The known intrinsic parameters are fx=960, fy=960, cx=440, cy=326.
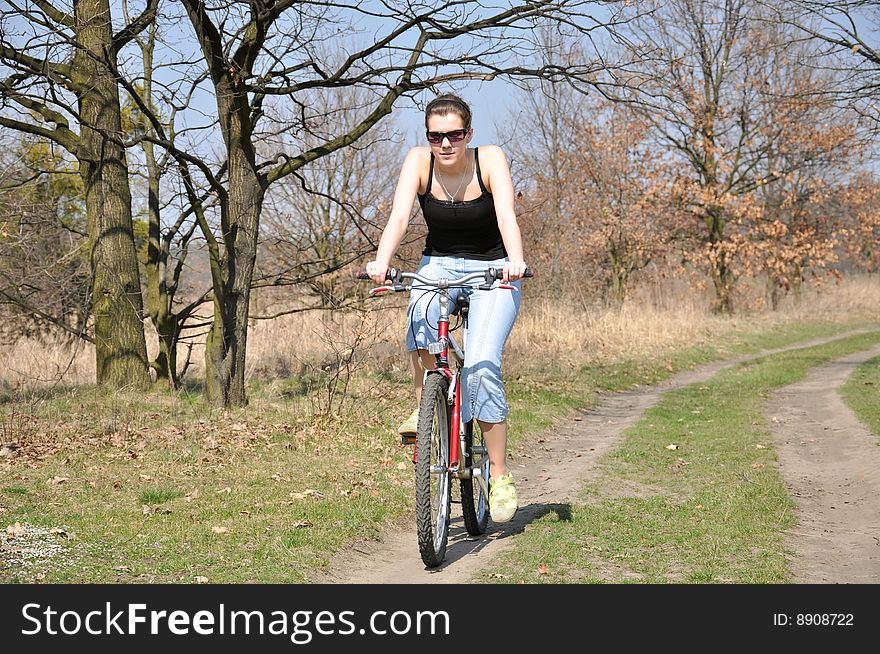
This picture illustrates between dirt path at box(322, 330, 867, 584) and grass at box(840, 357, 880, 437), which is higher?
dirt path at box(322, 330, 867, 584)

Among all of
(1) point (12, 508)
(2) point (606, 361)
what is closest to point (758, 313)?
(2) point (606, 361)

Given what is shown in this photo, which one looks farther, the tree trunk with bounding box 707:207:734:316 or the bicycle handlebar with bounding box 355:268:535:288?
the tree trunk with bounding box 707:207:734:316

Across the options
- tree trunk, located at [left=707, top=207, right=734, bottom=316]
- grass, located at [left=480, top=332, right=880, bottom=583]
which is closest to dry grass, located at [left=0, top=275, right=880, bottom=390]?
tree trunk, located at [left=707, top=207, right=734, bottom=316]

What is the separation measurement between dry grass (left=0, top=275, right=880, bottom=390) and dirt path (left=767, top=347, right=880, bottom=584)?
4244 millimetres

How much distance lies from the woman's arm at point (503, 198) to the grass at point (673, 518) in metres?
1.63

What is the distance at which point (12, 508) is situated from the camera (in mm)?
6098

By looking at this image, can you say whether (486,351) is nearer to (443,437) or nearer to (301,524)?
(443,437)

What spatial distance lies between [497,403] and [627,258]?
1005 inches

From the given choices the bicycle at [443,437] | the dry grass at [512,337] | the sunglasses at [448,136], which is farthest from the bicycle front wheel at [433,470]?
the dry grass at [512,337]

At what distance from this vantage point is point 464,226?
5.26 metres

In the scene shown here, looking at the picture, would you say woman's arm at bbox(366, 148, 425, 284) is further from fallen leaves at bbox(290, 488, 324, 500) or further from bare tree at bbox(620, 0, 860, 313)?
bare tree at bbox(620, 0, 860, 313)

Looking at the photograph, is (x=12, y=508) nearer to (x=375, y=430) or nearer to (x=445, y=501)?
(x=445, y=501)

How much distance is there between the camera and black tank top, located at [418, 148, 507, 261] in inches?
205

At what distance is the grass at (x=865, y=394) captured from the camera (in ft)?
35.7
